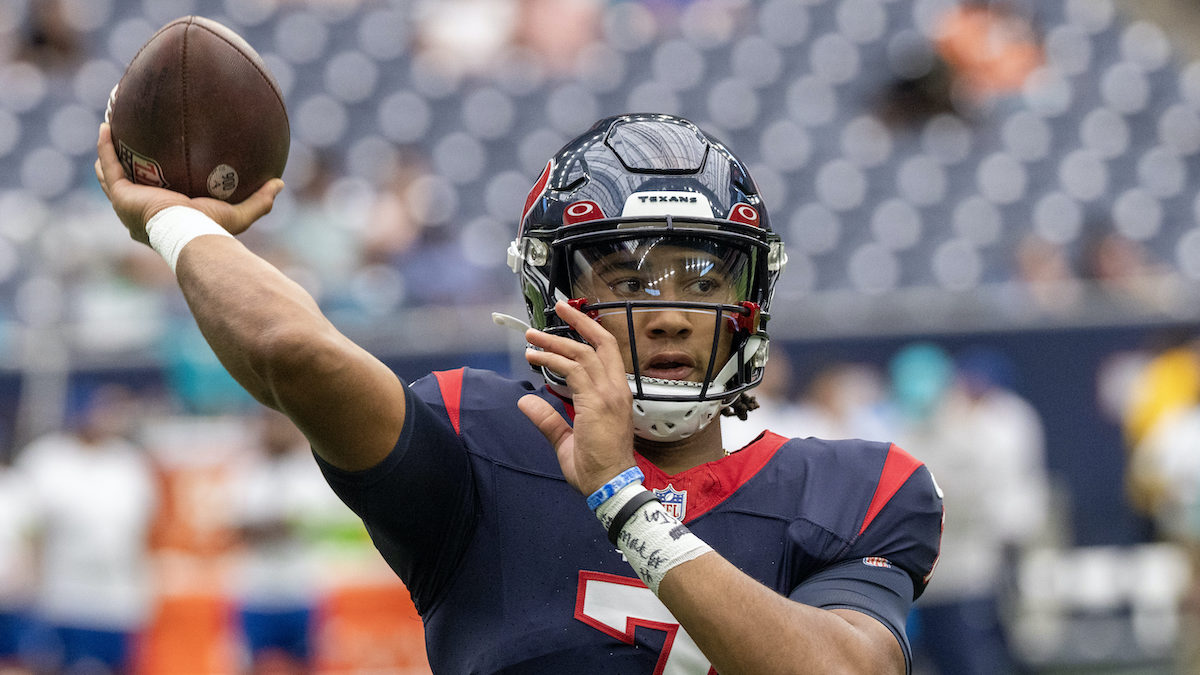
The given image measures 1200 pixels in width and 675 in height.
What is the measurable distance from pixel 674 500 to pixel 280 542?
16.2 feet

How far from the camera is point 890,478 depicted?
2.23 meters

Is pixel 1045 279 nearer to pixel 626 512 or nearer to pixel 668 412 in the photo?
pixel 668 412

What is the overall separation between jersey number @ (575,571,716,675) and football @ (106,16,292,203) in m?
0.82

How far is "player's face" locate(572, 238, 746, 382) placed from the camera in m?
2.15

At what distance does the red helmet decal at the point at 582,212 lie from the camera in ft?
7.25

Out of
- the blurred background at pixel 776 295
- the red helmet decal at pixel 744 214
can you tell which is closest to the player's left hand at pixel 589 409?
the red helmet decal at pixel 744 214

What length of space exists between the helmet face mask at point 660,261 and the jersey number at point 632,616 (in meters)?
0.24

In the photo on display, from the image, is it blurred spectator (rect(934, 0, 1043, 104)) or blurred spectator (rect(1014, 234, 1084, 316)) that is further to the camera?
blurred spectator (rect(934, 0, 1043, 104))

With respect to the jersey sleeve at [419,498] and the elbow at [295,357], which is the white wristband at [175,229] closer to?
the elbow at [295,357]

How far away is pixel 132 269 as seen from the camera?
7.75 metres

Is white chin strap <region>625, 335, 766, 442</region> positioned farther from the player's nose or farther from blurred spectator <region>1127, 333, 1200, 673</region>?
blurred spectator <region>1127, 333, 1200, 673</region>

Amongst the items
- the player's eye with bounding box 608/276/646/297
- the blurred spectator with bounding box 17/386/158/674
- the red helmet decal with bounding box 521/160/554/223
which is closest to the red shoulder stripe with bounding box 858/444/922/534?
the player's eye with bounding box 608/276/646/297

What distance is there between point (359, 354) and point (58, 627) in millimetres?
5538

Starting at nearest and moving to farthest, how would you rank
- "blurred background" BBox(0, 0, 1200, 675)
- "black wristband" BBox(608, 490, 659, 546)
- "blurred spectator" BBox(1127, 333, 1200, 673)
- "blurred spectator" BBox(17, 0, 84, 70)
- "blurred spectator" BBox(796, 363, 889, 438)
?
"black wristband" BBox(608, 490, 659, 546) → "blurred background" BBox(0, 0, 1200, 675) → "blurred spectator" BBox(796, 363, 889, 438) → "blurred spectator" BBox(1127, 333, 1200, 673) → "blurred spectator" BBox(17, 0, 84, 70)
